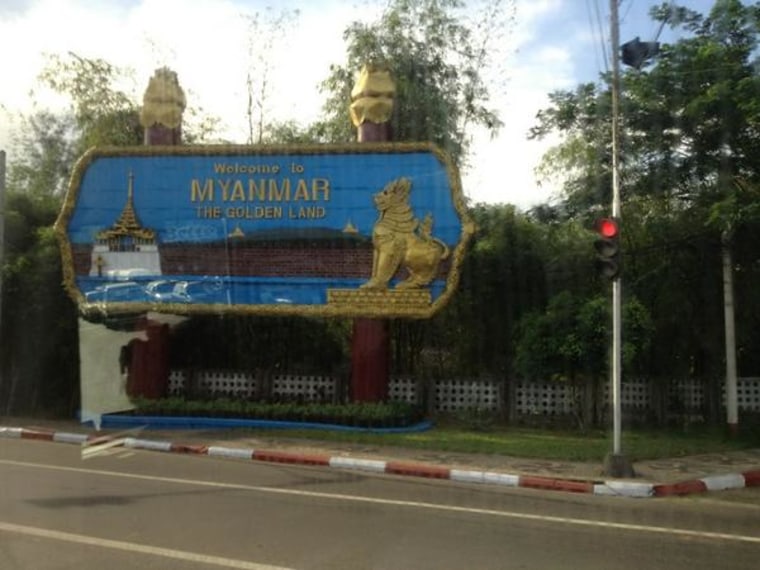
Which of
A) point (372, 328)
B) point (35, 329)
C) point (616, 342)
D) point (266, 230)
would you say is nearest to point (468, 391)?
Answer: point (372, 328)

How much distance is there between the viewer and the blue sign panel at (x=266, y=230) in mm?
14766

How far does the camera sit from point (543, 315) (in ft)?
47.9

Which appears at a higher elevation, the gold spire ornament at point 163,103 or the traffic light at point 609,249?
the gold spire ornament at point 163,103

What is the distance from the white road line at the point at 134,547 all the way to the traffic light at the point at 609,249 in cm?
602

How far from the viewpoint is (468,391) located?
16.1 metres

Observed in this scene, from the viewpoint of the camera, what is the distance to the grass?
39.3 ft

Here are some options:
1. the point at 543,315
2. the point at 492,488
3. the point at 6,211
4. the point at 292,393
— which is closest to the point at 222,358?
the point at 292,393

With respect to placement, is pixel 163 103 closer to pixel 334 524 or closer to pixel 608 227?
pixel 608 227

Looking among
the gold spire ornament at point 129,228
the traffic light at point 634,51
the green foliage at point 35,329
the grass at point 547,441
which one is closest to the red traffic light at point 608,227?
the traffic light at point 634,51

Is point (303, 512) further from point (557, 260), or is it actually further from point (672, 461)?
point (557, 260)

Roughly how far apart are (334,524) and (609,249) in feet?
16.5

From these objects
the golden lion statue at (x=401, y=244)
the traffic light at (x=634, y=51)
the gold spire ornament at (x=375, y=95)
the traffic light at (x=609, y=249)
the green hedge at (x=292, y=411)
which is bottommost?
the green hedge at (x=292, y=411)

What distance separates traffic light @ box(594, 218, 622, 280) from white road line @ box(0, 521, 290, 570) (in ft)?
19.7

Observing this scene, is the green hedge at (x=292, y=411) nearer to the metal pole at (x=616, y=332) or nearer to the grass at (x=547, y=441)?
the grass at (x=547, y=441)
